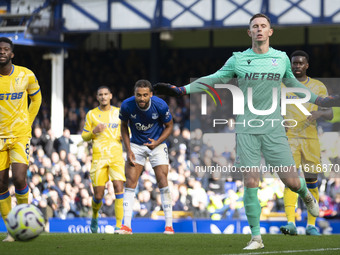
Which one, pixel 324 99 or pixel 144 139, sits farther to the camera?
pixel 144 139

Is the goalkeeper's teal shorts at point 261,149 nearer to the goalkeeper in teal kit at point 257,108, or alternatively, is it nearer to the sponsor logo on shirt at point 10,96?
the goalkeeper in teal kit at point 257,108

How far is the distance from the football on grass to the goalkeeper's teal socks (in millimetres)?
2220

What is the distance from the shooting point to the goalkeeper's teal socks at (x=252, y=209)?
8773 mm

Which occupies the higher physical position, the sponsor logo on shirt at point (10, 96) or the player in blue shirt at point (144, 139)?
the sponsor logo on shirt at point (10, 96)

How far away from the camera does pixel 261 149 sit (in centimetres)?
905

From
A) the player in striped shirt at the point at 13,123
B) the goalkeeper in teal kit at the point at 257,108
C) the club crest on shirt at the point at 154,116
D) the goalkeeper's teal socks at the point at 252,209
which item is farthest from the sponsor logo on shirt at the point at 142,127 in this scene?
the goalkeeper's teal socks at the point at 252,209

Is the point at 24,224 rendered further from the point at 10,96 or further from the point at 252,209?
the point at 252,209

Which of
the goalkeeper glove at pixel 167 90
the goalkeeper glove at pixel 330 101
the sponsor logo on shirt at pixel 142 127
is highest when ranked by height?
the goalkeeper glove at pixel 167 90

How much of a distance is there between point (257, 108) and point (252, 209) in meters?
1.10

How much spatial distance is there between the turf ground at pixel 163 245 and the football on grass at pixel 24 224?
0.20 m

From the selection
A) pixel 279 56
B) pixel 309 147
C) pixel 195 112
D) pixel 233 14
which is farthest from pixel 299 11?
pixel 279 56

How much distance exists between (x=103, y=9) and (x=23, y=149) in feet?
46.7

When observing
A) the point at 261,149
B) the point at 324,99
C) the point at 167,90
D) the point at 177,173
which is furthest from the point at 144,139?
the point at 177,173

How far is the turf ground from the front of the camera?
335 inches
